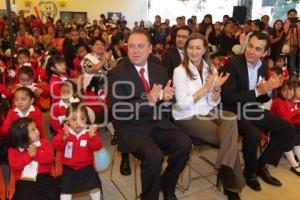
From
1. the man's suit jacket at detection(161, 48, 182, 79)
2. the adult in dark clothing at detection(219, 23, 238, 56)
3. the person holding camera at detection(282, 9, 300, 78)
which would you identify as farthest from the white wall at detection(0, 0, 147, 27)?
the man's suit jacket at detection(161, 48, 182, 79)

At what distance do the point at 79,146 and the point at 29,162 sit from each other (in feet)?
1.09

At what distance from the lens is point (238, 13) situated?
8742mm

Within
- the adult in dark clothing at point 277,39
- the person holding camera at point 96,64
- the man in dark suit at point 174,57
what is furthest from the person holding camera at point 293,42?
the person holding camera at point 96,64

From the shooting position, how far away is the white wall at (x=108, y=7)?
11.9m

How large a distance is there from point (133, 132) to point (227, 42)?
524 cm

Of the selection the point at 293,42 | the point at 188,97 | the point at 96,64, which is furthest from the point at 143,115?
the point at 293,42

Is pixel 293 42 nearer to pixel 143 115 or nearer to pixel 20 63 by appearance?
pixel 143 115

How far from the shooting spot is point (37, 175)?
203 cm

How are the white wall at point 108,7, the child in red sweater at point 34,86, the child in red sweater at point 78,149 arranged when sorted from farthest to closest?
the white wall at point 108,7, the child in red sweater at point 34,86, the child in red sweater at point 78,149

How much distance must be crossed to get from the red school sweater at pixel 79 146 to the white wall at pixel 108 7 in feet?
34.8

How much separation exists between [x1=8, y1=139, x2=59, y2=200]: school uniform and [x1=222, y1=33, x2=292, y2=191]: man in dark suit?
5.11 feet

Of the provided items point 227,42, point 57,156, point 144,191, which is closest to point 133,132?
point 144,191

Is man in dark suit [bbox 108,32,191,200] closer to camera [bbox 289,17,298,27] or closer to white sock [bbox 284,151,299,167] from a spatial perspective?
white sock [bbox 284,151,299,167]

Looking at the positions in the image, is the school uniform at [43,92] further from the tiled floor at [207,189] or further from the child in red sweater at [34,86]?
the tiled floor at [207,189]
